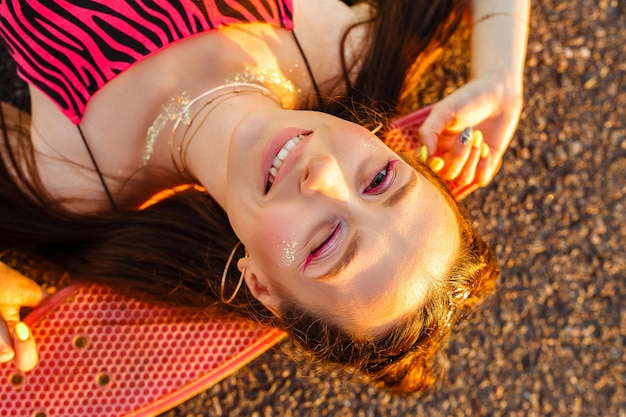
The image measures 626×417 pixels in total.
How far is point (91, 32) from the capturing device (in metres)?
1.64

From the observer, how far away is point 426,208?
1355 millimetres

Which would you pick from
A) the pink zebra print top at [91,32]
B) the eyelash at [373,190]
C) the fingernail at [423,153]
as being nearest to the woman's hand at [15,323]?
the pink zebra print top at [91,32]

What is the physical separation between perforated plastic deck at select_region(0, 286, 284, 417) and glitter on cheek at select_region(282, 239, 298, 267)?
0.60m

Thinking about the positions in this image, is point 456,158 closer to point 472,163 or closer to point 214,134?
point 472,163

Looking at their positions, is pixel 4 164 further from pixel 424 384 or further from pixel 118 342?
pixel 424 384

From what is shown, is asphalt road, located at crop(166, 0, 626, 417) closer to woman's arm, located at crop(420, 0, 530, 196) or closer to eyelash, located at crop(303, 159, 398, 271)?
woman's arm, located at crop(420, 0, 530, 196)

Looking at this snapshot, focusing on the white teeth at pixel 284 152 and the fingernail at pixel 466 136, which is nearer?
the white teeth at pixel 284 152

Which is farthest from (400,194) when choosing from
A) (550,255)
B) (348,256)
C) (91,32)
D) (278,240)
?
(550,255)

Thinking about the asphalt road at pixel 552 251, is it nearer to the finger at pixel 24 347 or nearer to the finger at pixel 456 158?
the finger at pixel 456 158

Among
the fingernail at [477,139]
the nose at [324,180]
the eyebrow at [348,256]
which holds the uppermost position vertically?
the nose at [324,180]

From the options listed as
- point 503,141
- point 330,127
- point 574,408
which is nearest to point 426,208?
point 330,127

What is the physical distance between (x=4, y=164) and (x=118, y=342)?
0.66 metres

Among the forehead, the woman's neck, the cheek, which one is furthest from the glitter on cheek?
the woman's neck

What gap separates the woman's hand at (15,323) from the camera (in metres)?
1.71
